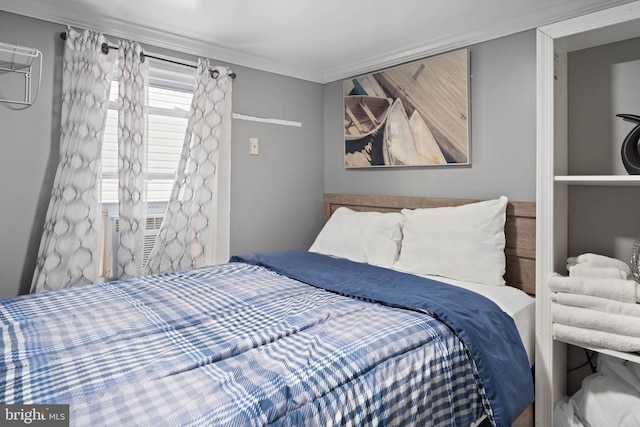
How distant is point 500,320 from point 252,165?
206cm

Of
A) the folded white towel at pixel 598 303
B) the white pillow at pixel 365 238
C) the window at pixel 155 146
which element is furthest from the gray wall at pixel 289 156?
the folded white towel at pixel 598 303

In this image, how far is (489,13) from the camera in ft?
7.38

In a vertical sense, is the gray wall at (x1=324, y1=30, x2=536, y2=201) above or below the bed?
above

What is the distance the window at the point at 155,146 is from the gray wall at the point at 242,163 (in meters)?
0.19

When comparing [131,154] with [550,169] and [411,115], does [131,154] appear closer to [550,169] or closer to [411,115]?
[411,115]

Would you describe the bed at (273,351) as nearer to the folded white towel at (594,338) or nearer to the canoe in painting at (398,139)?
the folded white towel at (594,338)

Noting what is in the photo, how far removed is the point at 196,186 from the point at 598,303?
91.8 inches

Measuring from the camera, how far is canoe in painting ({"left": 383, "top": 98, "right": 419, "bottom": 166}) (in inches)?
111

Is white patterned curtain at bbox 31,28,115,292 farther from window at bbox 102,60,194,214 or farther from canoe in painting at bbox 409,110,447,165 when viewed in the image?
canoe in painting at bbox 409,110,447,165

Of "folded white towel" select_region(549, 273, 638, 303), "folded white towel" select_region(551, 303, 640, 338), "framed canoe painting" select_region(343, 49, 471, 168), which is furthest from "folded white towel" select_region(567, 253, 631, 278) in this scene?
"framed canoe painting" select_region(343, 49, 471, 168)

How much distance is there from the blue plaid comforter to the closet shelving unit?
582mm

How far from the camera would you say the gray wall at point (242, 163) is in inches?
83.9

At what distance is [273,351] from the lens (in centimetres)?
124

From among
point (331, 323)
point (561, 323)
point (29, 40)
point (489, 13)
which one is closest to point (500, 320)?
point (561, 323)
